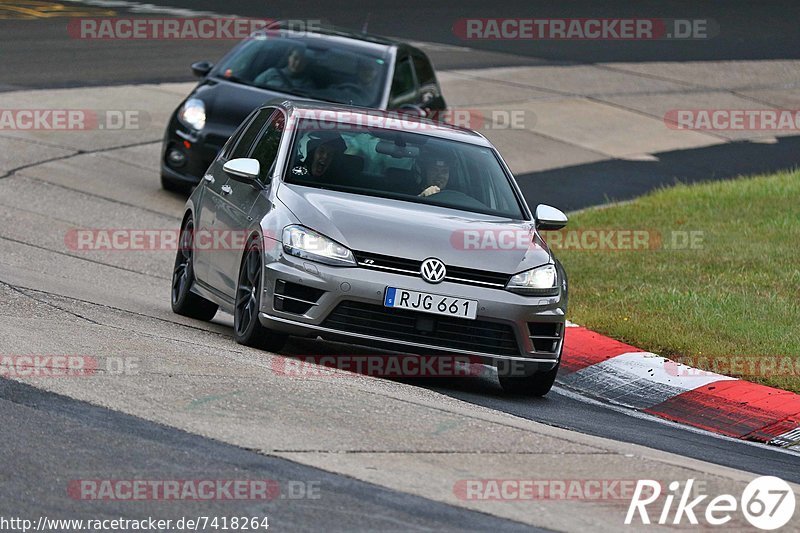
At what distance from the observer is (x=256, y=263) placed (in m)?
9.27

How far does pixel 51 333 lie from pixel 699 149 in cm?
1561

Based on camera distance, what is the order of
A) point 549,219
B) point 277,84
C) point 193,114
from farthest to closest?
1. point 277,84
2. point 193,114
3. point 549,219

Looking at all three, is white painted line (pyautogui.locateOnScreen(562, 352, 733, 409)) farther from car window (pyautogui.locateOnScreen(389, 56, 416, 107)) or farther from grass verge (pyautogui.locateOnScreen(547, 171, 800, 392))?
car window (pyautogui.locateOnScreen(389, 56, 416, 107))

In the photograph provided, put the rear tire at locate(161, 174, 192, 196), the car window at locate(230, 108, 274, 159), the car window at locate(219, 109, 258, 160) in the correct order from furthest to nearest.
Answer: the rear tire at locate(161, 174, 192, 196)
the car window at locate(219, 109, 258, 160)
the car window at locate(230, 108, 274, 159)

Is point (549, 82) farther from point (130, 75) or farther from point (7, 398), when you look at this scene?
point (7, 398)

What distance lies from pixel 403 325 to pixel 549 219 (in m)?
1.54

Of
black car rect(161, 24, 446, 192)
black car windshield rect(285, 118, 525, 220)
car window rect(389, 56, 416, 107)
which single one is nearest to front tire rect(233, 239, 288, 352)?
black car windshield rect(285, 118, 525, 220)

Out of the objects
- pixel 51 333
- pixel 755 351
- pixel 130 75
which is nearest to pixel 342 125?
pixel 51 333

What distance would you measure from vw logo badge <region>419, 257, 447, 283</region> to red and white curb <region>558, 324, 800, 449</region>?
1.76 meters

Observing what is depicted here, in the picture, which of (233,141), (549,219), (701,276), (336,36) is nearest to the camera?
(549,219)

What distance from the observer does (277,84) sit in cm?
1602

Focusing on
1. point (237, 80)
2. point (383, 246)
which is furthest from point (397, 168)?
point (237, 80)

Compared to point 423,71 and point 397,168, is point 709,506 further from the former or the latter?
point 423,71

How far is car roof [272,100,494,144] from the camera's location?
33.8 feet
